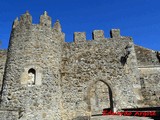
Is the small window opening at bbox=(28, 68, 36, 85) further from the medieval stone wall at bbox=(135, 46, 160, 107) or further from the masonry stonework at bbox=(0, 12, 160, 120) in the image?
the medieval stone wall at bbox=(135, 46, 160, 107)

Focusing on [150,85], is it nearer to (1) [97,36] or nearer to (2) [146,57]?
(2) [146,57]

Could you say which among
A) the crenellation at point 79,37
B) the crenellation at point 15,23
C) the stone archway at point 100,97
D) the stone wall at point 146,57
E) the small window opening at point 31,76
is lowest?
the stone archway at point 100,97

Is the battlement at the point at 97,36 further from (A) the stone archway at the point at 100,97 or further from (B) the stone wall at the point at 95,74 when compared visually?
(A) the stone archway at the point at 100,97

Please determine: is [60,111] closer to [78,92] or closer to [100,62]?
[78,92]

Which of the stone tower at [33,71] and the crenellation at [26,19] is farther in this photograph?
the crenellation at [26,19]

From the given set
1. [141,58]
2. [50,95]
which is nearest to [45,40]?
[50,95]

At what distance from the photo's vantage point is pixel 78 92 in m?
10.2

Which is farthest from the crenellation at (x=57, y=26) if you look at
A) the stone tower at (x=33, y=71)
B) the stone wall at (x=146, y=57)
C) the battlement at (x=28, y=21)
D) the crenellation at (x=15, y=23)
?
the stone wall at (x=146, y=57)

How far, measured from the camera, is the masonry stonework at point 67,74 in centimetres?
868

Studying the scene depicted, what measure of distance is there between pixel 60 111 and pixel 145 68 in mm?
5855

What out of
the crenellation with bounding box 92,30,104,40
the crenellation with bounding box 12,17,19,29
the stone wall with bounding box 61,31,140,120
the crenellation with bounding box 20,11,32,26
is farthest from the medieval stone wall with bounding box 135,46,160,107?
the crenellation with bounding box 12,17,19,29

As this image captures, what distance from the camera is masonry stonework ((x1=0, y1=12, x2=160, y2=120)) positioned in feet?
28.5

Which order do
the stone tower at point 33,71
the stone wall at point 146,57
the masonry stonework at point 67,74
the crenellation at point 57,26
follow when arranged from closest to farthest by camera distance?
the stone tower at point 33,71, the masonry stonework at point 67,74, the crenellation at point 57,26, the stone wall at point 146,57

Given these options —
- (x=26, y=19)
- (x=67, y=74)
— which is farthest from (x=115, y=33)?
(x=26, y=19)
